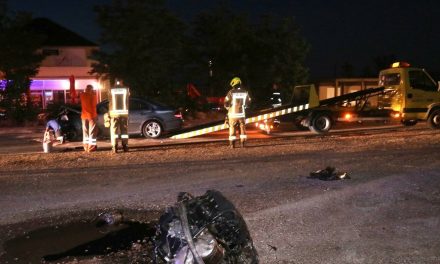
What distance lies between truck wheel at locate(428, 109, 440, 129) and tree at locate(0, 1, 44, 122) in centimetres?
1840

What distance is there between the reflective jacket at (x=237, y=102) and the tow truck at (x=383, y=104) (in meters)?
2.87

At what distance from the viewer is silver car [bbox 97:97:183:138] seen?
49.0 ft

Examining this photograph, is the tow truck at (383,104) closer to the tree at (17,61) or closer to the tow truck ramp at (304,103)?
the tow truck ramp at (304,103)

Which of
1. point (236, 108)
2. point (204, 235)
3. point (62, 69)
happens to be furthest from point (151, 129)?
Answer: point (62, 69)

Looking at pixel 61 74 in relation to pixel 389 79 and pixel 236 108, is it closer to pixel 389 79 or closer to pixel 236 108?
pixel 389 79

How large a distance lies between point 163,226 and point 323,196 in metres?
3.54

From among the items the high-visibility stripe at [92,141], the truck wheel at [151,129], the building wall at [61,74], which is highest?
the building wall at [61,74]

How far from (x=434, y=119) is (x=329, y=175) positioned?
920cm

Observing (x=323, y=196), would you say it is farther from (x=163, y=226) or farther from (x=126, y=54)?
(x=126, y=54)

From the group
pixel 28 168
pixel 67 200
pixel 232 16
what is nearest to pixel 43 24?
pixel 232 16

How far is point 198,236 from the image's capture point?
4.27m

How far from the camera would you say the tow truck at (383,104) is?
1585 cm

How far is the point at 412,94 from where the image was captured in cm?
1588

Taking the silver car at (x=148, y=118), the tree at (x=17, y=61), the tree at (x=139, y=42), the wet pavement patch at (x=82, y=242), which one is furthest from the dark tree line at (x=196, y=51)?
the wet pavement patch at (x=82, y=242)
